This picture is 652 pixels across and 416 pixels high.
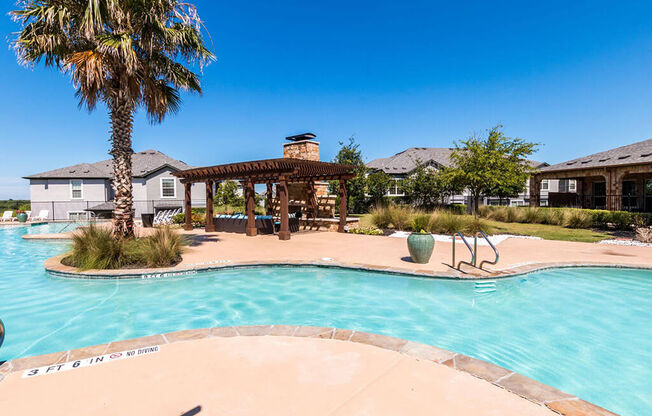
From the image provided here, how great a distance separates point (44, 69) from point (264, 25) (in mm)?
12490

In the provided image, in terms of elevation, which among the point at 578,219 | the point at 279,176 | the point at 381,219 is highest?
the point at 279,176

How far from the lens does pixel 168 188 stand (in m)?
28.2

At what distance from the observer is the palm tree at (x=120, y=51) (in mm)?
8164

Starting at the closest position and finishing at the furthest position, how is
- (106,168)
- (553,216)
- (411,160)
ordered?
(553,216) < (106,168) < (411,160)

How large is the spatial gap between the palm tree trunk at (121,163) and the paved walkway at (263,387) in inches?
281

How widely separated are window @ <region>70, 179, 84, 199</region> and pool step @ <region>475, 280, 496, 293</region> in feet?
105

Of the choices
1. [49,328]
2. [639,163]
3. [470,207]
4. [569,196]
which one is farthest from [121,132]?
[569,196]

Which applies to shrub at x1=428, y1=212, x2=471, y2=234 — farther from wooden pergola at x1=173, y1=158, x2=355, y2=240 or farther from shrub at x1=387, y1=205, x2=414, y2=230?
wooden pergola at x1=173, y1=158, x2=355, y2=240

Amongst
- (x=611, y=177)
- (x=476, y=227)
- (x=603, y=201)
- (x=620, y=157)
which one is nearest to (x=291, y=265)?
(x=476, y=227)

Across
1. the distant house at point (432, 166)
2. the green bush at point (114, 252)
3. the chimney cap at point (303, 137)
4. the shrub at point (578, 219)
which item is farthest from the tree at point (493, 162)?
the distant house at point (432, 166)

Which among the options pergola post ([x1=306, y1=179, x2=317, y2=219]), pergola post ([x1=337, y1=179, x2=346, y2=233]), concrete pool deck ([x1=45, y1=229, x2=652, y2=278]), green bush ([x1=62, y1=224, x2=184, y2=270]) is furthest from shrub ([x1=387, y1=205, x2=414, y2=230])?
green bush ([x1=62, y1=224, x2=184, y2=270])

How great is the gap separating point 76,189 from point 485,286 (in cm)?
3262

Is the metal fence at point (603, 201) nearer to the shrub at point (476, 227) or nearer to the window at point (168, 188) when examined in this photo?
the shrub at point (476, 227)

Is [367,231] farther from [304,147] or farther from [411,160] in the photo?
[411,160]
